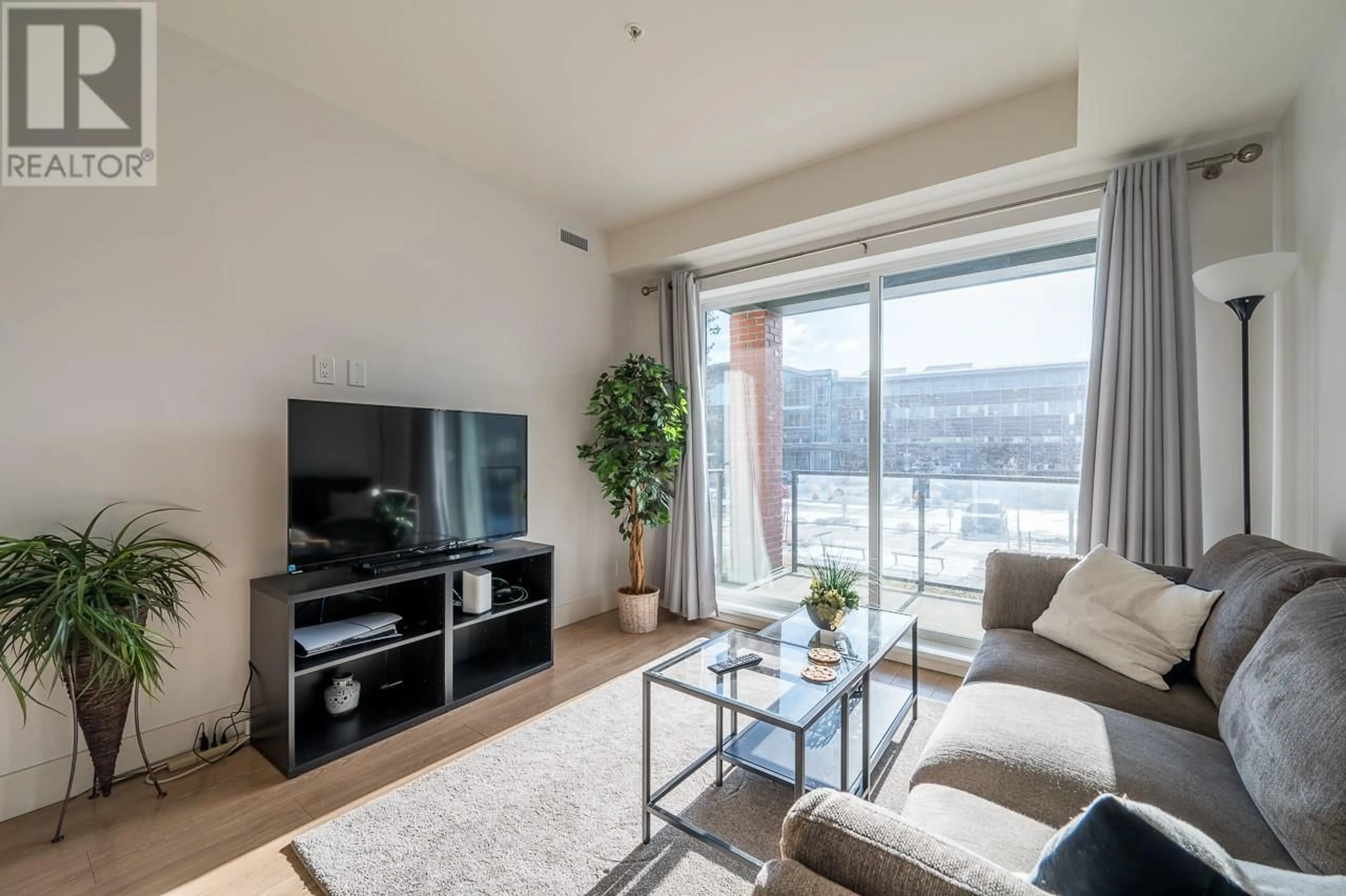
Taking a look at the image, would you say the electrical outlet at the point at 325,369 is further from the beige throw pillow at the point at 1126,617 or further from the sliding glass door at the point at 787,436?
the beige throw pillow at the point at 1126,617

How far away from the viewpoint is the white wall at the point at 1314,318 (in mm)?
1729

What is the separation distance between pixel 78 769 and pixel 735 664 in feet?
7.35

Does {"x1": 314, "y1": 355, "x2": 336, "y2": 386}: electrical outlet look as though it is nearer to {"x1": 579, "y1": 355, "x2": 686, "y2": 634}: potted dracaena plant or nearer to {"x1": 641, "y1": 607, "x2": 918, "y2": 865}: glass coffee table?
{"x1": 579, "y1": 355, "x2": 686, "y2": 634}: potted dracaena plant

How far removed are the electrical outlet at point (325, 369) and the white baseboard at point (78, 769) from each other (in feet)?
4.58

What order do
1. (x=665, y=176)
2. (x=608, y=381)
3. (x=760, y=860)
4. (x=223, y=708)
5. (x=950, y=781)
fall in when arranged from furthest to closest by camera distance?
(x=608, y=381), (x=665, y=176), (x=223, y=708), (x=760, y=860), (x=950, y=781)

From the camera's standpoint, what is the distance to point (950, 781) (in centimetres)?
120

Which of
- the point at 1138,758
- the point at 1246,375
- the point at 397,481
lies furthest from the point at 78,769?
the point at 1246,375

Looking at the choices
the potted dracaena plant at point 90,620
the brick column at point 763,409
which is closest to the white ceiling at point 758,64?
the brick column at point 763,409

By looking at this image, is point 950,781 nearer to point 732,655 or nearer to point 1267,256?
point 732,655

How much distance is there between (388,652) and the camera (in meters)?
2.62

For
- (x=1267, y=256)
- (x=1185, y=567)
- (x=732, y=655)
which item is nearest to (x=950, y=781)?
(x=732, y=655)

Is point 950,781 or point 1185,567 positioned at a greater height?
point 1185,567

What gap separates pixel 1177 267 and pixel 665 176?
7.98 feet

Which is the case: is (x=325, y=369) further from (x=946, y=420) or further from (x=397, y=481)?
(x=946, y=420)
